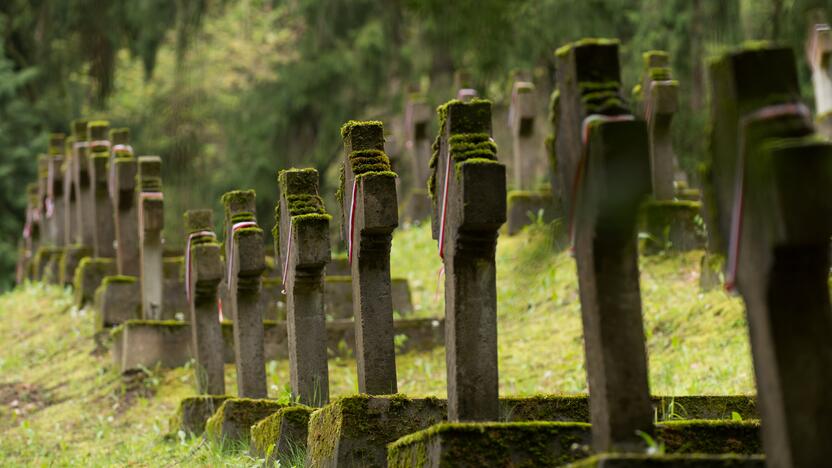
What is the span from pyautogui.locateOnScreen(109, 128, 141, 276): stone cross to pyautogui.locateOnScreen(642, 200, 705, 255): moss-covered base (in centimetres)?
516

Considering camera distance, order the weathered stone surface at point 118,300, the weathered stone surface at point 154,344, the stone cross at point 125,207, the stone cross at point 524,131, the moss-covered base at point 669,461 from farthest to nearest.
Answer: the stone cross at point 524,131
the weathered stone surface at point 118,300
the stone cross at point 125,207
the weathered stone surface at point 154,344
the moss-covered base at point 669,461

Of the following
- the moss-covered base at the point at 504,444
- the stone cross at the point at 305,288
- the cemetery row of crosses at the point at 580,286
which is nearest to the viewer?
the cemetery row of crosses at the point at 580,286

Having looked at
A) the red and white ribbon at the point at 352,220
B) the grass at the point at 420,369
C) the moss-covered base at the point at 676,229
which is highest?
the moss-covered base at the point at 676,229

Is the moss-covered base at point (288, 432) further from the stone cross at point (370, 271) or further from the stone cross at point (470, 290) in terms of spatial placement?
the stone cross at point (470, 290)

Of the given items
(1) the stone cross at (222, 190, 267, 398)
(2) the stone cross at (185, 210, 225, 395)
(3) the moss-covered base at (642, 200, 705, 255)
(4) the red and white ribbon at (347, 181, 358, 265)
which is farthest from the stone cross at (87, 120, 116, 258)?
(4) the red and white ribbon at (347, 181, 358, 265)

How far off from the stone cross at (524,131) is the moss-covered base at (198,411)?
24.4 ft

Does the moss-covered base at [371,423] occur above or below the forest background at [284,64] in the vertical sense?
below

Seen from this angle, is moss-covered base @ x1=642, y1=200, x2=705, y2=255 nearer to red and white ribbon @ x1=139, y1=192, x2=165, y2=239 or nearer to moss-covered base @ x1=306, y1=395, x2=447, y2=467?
red and white ribbon @ x1=139, y1=192, x2=165, y2=239

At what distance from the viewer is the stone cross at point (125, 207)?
15.2 meters

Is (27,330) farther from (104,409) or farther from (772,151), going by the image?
(772,151)

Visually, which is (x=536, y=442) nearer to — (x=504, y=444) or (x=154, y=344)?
(x=504, y=444)

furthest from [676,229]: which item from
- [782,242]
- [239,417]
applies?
[782,242]

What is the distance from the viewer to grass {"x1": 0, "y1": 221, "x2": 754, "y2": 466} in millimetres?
11086

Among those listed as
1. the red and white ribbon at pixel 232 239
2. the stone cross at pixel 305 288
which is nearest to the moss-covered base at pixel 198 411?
the red and white ribbon at pixel 232 239
